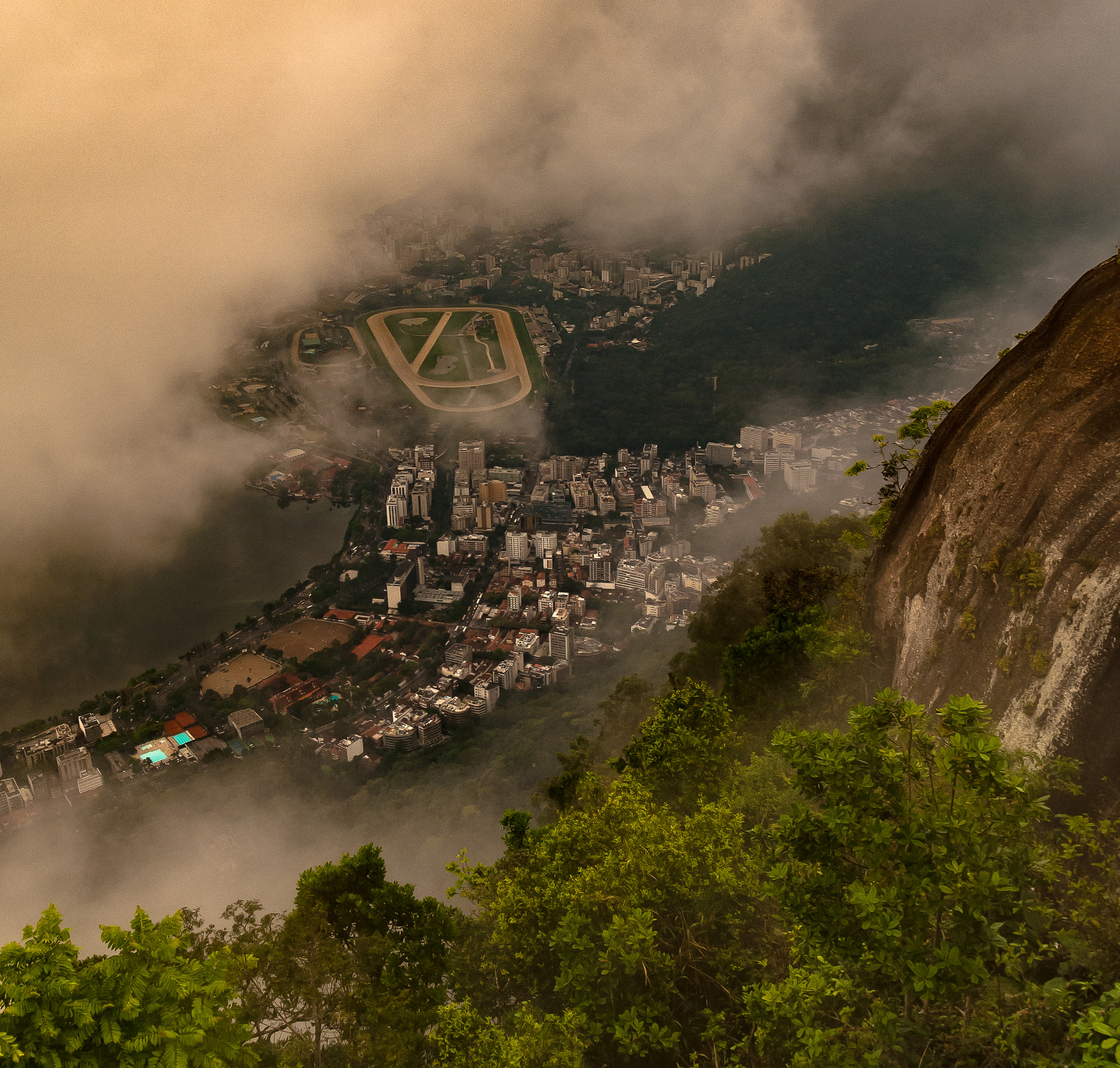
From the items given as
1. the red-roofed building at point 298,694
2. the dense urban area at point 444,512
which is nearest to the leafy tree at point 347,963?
the dense urban area at point 444,512

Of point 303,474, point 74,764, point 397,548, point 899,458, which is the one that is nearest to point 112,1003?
point 899,458

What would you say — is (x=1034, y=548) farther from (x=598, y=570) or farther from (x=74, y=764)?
(x=598, y=570)

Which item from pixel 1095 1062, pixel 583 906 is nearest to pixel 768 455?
pixel 583 906

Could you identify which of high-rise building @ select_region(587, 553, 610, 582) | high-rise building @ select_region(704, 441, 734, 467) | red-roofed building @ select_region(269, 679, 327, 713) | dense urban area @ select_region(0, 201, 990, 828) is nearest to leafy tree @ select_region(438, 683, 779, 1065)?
dense urban area @ select_region(0, 201, 990, 828)

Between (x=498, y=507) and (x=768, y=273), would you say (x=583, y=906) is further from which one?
(x=768, y=273)

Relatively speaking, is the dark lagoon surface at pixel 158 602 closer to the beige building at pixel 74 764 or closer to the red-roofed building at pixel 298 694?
the beige building at pixel 74 764

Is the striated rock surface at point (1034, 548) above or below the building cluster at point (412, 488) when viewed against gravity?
above
